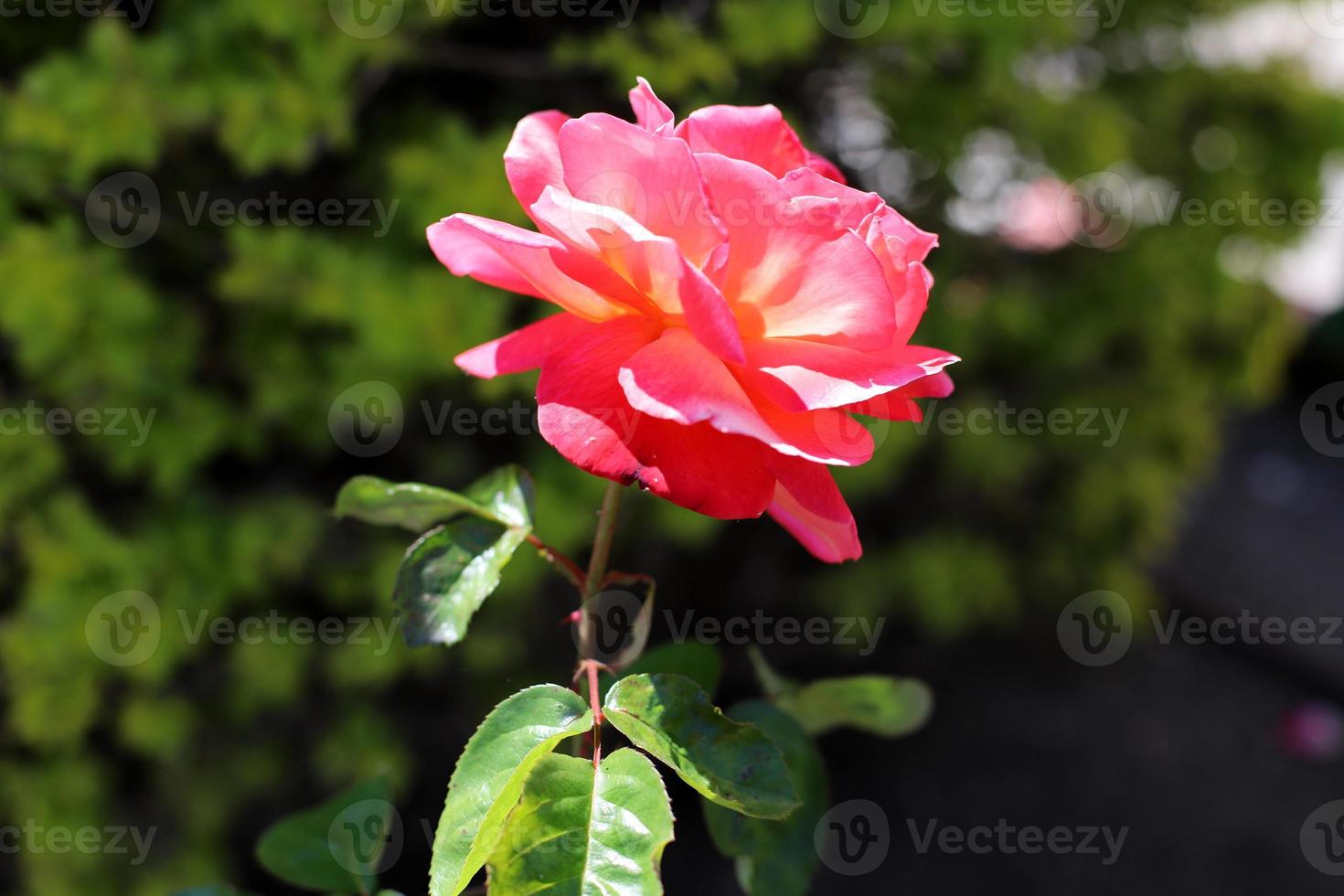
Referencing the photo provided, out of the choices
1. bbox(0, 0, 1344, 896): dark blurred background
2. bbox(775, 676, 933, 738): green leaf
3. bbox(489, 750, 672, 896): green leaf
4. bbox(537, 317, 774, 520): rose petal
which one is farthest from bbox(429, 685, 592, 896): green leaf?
bbox(0, 0, 1344, 896): dark blurred background

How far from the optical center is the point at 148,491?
171cm

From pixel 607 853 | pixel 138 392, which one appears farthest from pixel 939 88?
pixel 607 853

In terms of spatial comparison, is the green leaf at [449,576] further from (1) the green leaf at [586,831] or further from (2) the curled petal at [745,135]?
(2) the curled petal at [745,135]

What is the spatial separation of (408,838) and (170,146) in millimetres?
1405

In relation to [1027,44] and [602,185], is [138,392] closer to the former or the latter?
[602,185]

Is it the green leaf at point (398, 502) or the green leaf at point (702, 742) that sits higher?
the green leaf at point (398, 502)

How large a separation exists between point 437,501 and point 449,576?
5 cm

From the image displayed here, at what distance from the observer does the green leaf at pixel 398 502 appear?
0.64 metres

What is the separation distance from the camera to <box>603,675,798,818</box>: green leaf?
494 millimetres

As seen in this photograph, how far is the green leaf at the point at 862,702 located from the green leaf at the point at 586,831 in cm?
24

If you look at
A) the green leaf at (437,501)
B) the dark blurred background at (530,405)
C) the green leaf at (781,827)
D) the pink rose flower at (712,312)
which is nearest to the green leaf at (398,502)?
the green leaf at (437,501)

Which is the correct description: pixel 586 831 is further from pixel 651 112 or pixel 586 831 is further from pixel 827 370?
pixel 651 112

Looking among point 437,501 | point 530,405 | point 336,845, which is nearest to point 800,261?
point 437,501

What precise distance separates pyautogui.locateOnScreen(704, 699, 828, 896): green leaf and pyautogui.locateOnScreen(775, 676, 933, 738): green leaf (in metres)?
0.03
